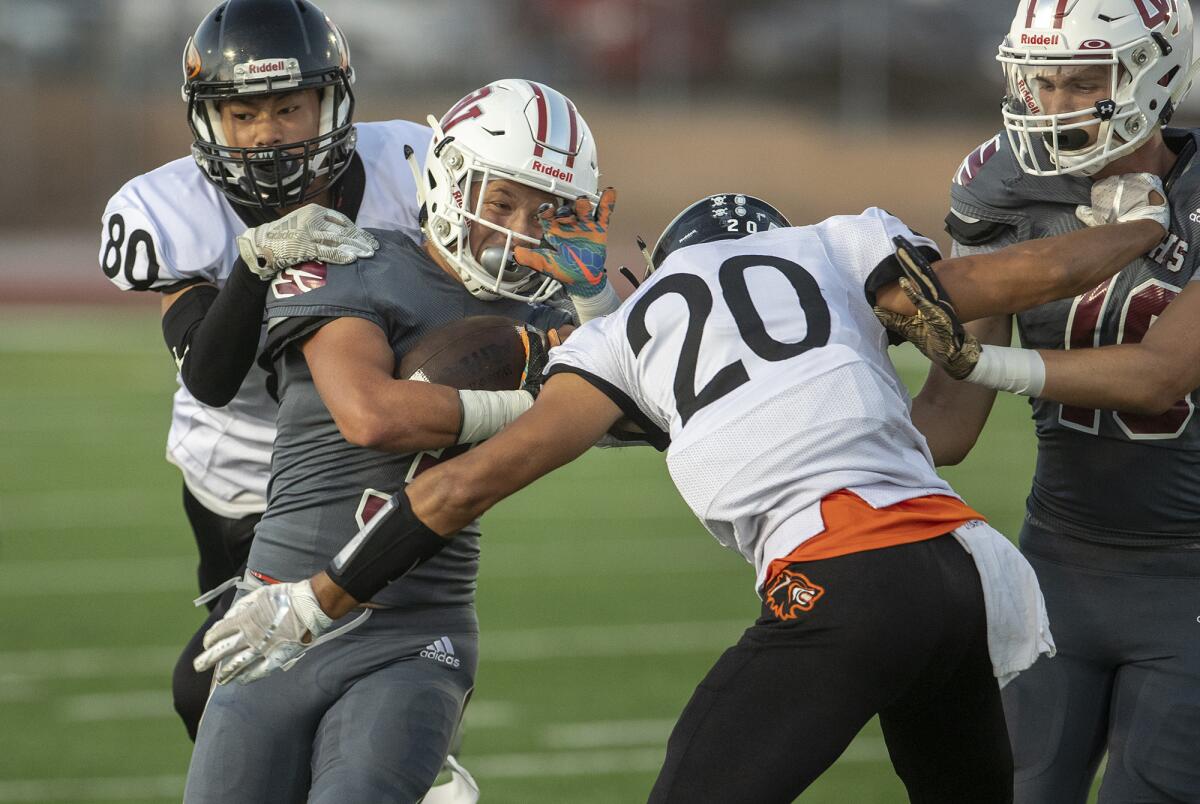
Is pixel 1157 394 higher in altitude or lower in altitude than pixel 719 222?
lower

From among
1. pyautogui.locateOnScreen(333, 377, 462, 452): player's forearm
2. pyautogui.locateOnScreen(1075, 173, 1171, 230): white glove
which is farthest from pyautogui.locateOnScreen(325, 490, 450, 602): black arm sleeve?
pyautogui.locateOnScreen(1075, 173, 1171, 230): white glove

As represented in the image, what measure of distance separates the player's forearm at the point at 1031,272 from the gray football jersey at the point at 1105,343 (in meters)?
0.27

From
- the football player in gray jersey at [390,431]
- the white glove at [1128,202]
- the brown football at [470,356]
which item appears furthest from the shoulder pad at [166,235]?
the white glove at [1128,202]

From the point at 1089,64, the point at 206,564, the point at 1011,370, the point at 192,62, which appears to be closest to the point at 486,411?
the point at 1011,370

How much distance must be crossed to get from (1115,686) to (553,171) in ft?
5.24

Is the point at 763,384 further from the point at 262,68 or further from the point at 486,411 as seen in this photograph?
the point at 262,68

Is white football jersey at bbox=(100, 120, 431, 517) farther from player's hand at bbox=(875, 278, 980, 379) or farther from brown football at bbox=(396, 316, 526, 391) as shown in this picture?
player's hand at bbox=(875, 278, 980, 379)

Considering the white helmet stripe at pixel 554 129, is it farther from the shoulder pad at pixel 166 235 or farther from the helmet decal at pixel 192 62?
the shoulder pad at pixel 166 235

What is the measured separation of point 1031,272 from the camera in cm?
315

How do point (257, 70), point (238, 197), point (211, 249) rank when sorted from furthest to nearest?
1. point (211, 249)
2. point (238, 197)
3. point (257, 70)

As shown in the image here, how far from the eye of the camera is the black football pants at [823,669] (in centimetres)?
277

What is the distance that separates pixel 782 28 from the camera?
21953 mm

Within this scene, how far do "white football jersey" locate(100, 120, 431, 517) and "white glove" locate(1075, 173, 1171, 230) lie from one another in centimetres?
155

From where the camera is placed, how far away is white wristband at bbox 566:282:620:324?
350 cm
